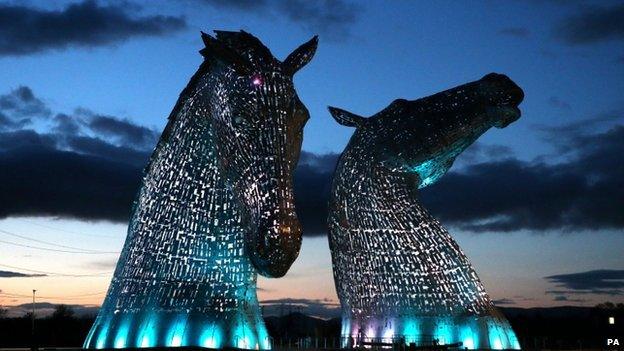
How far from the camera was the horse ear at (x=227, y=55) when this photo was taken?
1139cm

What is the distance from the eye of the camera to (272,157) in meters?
11.0

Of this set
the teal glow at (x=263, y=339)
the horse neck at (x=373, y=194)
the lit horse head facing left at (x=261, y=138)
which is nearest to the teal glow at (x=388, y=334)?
the horse neck at (x=373, y=194)

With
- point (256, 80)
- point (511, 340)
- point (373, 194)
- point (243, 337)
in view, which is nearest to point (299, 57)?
point (256, 80)

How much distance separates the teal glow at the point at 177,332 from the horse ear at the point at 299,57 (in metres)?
4.30

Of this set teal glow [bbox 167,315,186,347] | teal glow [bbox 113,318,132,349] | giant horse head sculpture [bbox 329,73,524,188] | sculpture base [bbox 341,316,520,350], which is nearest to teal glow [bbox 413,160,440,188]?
giant horse head sculpture [bbox 329,73,524,188]

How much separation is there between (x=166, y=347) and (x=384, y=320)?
649 centimetres

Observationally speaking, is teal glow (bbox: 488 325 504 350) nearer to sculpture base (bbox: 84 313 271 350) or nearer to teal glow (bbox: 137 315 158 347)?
sculpture base (bbox: 84 313 271 350)

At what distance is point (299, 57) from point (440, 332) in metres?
7.88

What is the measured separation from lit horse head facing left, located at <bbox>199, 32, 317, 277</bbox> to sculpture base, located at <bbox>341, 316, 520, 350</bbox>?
22.6 ft

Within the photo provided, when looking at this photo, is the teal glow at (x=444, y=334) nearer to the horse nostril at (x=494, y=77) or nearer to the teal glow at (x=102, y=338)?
the horse nostril at (x=494, y=77)

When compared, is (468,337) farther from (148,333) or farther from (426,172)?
(148,333)

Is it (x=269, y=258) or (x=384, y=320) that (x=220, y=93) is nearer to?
(x=269, y=258)

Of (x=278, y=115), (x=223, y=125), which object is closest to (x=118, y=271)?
(x=223, y=125)

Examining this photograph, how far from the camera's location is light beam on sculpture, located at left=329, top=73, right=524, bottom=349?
17.1 meters
